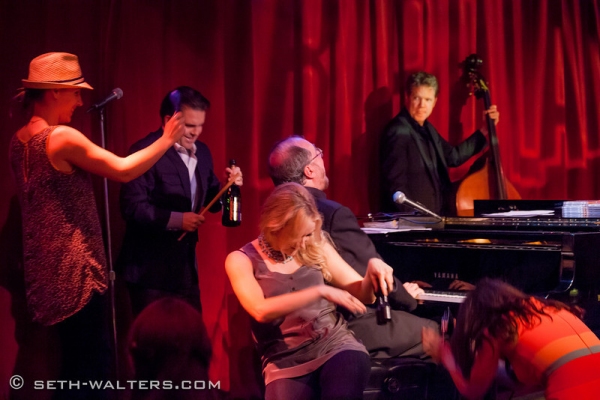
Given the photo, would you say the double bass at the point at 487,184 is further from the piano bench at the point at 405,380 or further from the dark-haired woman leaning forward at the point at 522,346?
the dark-haired woman leaning forward at the point at 522,346

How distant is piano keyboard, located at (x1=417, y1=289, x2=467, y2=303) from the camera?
284 centimetres

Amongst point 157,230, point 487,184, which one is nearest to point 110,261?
point 157,230

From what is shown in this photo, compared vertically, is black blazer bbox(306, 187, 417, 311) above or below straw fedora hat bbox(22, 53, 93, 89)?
below

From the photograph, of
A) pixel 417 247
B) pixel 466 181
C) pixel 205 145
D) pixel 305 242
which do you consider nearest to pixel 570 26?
pixel 466 181

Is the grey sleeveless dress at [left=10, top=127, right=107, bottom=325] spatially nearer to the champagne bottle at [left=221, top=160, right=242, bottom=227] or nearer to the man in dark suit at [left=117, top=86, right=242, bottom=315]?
the man in dark suit at [left=117, top=86, right=242, bottom=315]

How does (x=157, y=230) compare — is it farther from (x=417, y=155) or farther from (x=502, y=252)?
(x=417, y=155)

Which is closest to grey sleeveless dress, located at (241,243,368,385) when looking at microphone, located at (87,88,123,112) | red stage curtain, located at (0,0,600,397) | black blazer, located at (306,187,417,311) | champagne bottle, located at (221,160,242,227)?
black blazer, located at (306,187,417,311)

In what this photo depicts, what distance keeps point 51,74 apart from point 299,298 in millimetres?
1163

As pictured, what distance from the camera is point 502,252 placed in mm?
2930

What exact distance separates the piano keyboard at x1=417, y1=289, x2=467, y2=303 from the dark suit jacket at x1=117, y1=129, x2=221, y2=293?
1.02 meters

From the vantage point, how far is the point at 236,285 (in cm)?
A: 226

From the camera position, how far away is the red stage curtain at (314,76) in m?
3.22

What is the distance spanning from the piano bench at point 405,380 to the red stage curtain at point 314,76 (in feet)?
3.82

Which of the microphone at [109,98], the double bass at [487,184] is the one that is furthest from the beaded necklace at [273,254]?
the double bass at [487,184]
